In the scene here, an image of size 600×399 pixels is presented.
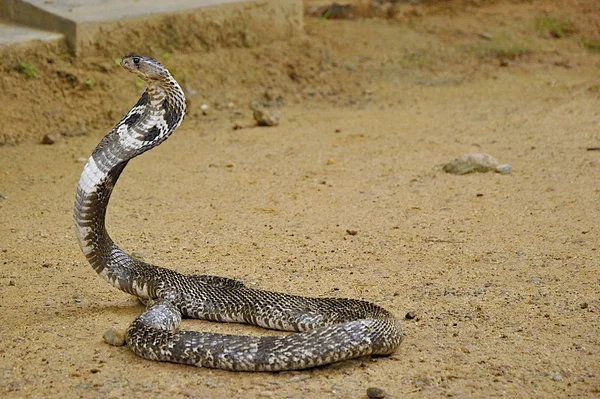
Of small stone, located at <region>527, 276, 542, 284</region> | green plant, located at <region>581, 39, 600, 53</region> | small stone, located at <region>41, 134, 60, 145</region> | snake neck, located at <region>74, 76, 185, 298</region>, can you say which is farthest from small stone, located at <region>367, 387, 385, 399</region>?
green plant, located at <region>581, 39, 600, 53</region>

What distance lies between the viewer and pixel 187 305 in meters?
5.89

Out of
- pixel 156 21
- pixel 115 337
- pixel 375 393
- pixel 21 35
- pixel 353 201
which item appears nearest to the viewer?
pixel 375 393

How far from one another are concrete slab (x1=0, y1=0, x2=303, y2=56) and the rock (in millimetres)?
1452

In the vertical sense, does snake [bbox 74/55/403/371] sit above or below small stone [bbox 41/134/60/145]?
above

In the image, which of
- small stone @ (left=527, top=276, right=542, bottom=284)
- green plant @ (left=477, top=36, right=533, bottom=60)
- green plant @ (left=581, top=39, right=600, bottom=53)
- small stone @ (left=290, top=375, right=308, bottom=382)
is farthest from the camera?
green plant @ (left=581, top=39, right=600, bottom=53)

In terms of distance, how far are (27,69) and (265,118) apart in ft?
8.54

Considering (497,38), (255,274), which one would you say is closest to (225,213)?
(255,274)

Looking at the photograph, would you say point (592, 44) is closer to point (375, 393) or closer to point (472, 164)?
point (472, 164)

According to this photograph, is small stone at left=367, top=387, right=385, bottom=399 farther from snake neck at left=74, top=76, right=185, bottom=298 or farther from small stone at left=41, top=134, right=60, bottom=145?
small stone at left=41, top=134, right=60, bottom=145

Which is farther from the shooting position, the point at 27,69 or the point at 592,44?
the point at 592,44

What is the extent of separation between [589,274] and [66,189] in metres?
4.63

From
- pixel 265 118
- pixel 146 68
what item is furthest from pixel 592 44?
pixel 146 68

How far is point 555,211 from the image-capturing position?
774 centimetres

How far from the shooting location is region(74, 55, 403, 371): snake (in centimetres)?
503
